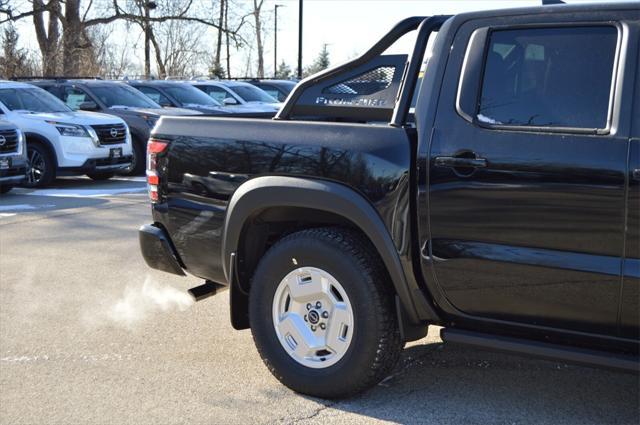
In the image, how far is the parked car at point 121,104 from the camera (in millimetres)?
15250

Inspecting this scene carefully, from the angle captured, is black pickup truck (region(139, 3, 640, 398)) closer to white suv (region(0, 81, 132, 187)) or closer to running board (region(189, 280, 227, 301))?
running board (region(189, 280, 227, 301))

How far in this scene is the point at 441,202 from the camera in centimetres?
383

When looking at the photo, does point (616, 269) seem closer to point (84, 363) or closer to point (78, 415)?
point (78, 415)

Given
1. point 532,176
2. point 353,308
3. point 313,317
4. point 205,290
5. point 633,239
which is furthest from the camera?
point 205,290

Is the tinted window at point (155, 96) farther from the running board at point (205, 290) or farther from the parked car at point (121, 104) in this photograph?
the running board at point (205, 290)

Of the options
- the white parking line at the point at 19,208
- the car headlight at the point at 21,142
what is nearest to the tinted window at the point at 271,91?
the car headlight at the point at 21,142

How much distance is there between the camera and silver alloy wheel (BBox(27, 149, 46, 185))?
43.7 ft

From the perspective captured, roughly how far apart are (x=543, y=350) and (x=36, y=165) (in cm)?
1117

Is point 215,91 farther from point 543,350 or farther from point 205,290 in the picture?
point 543,350

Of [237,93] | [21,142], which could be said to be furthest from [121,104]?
[237,93]

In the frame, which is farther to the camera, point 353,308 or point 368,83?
point 368,83

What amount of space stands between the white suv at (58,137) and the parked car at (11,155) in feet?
2.66

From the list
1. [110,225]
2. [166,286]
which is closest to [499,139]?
[166,286]

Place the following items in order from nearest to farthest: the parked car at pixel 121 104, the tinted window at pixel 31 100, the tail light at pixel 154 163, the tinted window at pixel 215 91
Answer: the tail light at pixel 154 163 < the tinted window at pixel 31 100 < the parked car at pixel 121 104 < the tinted window at pixel 215 91
